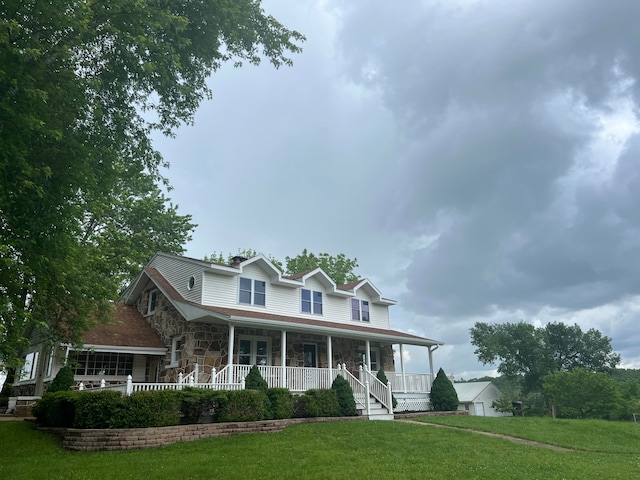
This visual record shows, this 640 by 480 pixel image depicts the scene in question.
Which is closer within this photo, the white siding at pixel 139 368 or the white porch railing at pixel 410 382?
the white siding at pixel 139 368

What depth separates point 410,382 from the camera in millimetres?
20938

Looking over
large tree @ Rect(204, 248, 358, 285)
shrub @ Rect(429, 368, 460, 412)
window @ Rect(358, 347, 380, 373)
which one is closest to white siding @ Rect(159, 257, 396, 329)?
window @ Rect(358, 347, 380, 373)

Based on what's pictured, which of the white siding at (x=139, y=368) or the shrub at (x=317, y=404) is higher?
the white siding at (x=139, y=368)

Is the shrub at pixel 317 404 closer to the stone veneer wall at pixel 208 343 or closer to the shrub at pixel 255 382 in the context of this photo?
the shrub at pixel 255 382

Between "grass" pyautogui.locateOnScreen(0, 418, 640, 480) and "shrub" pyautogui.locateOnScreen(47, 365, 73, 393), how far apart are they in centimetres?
161

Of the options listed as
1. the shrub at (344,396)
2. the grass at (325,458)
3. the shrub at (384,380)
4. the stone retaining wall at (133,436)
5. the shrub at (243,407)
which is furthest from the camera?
the shrub at (384,380)

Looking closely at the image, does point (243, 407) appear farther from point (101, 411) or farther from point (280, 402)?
point (101, 411)

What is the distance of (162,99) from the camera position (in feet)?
44.9

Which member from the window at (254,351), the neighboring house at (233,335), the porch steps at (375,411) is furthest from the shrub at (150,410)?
the porch steps at (375,411)

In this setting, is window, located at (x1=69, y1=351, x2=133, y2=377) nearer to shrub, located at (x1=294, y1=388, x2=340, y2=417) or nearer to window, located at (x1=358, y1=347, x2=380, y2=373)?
shrub, located at (x1=294, y1=388, x2=340, y2=417)

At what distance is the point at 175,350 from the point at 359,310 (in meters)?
9.61

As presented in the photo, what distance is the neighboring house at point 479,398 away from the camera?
40.0 meters

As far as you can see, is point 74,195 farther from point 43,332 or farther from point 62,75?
point 43,332

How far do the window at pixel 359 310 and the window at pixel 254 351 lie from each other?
582cm
